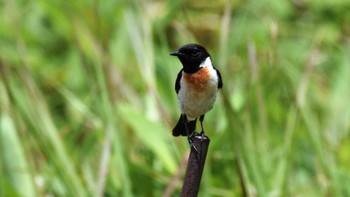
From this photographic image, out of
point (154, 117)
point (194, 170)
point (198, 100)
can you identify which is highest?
point (154, 117)

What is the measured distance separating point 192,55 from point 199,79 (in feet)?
0.25

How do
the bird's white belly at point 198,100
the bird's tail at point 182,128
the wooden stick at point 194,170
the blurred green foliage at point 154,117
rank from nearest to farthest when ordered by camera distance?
the wooden stick at point 194,170, the bird's white belly at point 198,100, the bird's tail at point 182,128, the blurred green foliage at point 154,117

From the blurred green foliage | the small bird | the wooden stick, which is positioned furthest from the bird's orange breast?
the blurred green foliage

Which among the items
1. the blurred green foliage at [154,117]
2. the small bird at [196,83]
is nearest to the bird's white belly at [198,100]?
the small bird at [196,83]

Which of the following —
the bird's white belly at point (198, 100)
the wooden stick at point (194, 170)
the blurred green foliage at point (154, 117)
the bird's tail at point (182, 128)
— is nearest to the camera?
the wooden stick at point (194, 170)

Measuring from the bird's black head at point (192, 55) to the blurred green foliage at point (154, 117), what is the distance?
76 cm

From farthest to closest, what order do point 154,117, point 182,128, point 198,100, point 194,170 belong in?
point 154,117
point 182,128
point 198,100
point 194,170

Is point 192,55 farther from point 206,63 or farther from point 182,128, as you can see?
point 182,128

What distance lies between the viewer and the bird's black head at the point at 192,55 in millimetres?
1423

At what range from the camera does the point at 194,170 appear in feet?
4.50

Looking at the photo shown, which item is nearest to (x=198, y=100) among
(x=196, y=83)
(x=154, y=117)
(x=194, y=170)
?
(x=196, y=83)

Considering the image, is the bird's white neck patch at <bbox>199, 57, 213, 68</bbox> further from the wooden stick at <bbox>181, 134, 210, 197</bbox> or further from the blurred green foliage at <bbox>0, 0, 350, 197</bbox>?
the blurred green foliage at <bbox>0, 0, 350, 197</bbox>

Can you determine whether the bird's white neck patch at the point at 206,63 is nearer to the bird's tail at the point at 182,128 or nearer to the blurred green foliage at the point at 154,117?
the bird's tail at the point at 182,128

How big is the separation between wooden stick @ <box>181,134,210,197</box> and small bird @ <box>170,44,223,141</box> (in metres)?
0.08
